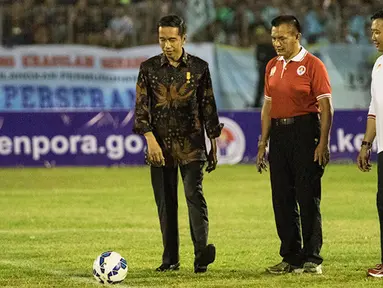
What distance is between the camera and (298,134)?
9.61m

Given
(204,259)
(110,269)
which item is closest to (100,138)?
→ (204,259)

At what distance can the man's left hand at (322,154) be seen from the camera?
950 centimetres

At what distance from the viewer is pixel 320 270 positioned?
9.73m

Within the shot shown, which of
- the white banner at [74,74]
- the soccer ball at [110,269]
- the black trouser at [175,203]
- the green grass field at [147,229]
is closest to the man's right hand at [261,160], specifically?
the black trouser at [175,203]

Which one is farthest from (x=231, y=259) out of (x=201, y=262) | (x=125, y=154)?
(x=125, y=154)

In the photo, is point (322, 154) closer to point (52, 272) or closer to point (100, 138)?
point (52, 272)

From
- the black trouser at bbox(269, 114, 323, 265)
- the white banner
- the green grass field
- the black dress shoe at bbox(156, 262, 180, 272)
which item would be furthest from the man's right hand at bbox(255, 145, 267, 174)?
the white banner

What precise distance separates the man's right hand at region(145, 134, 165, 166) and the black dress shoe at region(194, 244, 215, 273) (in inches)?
34.0

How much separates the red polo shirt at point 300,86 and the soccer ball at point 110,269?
6.39 feet

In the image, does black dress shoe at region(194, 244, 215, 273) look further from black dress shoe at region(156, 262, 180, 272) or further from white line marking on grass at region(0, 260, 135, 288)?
white line marking on grass at region(0, 260, 135, 288)

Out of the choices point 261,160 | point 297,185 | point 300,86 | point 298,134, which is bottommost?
point 297,185

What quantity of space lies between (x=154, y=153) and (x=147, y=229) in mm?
4097

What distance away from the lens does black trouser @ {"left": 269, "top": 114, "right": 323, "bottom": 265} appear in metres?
9.62

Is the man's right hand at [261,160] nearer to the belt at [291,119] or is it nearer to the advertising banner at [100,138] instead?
the belt at [291,119]
